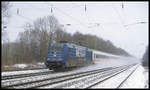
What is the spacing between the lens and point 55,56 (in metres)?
22.1

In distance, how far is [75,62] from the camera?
24812mm

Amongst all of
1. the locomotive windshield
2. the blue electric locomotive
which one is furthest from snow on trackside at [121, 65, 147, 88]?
the locomotive windshield

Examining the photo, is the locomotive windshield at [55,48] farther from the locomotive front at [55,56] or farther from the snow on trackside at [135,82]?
the snow on trackside at [135,82]

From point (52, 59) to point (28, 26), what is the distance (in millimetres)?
12232

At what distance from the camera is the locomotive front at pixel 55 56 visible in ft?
70.7

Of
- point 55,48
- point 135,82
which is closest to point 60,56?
point 55,48

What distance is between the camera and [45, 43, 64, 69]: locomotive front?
849 inches

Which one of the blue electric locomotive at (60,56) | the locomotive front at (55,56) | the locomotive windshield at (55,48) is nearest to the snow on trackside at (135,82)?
the blue electric locomotive at (60,56)

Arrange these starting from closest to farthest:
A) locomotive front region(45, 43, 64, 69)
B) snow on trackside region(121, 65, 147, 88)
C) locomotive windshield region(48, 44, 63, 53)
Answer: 1. snow on trackside region(121, 65, 147, 88)
2. locomotive front region(45, 43, 64, 69)
3. locomotive windshield region(48, 44, 63, 53)

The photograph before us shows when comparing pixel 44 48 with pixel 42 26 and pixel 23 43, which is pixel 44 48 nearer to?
pixel 42 26

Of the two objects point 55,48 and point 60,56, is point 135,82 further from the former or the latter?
point 55,48

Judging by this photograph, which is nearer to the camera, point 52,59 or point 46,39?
point 52,59

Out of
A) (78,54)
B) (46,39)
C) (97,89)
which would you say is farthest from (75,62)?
(97,89)

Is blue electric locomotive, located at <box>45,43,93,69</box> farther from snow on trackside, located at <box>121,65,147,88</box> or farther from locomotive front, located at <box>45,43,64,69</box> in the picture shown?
snow on trackside, located at <box>121,65,147,88</box>
